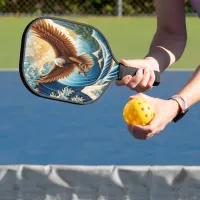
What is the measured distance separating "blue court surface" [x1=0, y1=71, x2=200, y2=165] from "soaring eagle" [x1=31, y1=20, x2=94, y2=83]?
88.9 inches

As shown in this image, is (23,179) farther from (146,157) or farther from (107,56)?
(146,157)

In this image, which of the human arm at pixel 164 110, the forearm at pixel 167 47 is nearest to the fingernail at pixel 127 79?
the human arm at pixel 164 110

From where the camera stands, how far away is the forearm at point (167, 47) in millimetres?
2416

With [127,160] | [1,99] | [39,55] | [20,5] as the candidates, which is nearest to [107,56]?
[39,55]

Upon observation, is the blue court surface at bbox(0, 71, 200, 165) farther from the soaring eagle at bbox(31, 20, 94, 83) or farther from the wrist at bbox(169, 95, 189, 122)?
the wrist at bbox(169, 95, 189, 122)

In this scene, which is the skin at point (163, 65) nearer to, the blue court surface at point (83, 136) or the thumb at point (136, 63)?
the thumb at point (136, 63)

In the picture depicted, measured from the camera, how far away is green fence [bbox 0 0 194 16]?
11555mm

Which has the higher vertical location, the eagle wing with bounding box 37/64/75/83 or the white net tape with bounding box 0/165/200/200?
the eagle wing with bounding box 37/64/75/83

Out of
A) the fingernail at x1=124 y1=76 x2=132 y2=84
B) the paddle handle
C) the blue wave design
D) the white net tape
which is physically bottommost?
the white net tape

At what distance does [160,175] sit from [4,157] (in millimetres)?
1547

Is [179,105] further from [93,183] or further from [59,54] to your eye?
[93,183]

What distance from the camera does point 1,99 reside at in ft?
19.8

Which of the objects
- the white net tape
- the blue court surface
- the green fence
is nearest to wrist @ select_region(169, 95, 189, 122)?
the white net tape

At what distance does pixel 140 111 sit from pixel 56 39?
15.9 inches
